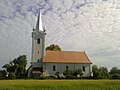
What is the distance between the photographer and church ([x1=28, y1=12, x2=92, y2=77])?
78019mm

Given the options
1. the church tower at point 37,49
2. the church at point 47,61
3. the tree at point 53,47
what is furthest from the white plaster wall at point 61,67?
the tree at point 53,47

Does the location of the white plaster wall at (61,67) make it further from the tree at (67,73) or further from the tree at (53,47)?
the tree at (53,47)

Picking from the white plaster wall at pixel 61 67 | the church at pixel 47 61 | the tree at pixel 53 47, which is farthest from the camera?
the tree at pixel 53 47

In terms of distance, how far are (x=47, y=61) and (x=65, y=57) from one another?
23.2 ft

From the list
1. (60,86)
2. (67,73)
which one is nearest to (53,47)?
(67,73)

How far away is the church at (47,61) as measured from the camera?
78.0 metres

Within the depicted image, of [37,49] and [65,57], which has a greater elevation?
[37,49]

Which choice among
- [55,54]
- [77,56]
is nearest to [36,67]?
[55,54]

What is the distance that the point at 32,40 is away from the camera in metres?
79.3

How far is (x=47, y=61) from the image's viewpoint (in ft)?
258

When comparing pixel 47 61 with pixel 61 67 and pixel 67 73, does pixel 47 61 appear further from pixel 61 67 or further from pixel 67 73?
pixel 67 73

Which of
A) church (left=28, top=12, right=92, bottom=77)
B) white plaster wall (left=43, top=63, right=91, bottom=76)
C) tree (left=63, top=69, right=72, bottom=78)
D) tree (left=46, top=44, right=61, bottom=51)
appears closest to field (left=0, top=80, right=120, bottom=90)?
→ tree (left=63, top=69, right=72, bottom=78)

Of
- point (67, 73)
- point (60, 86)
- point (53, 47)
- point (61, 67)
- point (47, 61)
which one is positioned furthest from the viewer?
point (53, 47)

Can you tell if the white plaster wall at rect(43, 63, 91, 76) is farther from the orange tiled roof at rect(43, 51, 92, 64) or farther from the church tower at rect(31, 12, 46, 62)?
the church tower at rect(31, 12, 46, 62)
